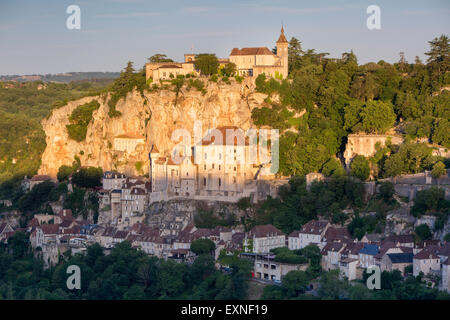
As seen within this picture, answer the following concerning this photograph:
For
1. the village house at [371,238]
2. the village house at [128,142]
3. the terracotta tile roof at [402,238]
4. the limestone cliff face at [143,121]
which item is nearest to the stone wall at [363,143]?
the limestone cliff face at [143,121]

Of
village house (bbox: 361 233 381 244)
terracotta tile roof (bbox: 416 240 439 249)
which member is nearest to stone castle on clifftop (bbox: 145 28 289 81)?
village house (bbox: 361 233 381 244)


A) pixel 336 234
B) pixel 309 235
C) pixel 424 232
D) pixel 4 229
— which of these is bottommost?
pixel 4 229

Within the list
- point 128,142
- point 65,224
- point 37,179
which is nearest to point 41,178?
point 37,179

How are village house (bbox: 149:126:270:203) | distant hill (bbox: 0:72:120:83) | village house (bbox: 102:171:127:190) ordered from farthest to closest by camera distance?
distant hill (bbox: 0:72:120:83)
village house (bbox: 102:171:127:190)
village house (bbox: 149:126:270:203)

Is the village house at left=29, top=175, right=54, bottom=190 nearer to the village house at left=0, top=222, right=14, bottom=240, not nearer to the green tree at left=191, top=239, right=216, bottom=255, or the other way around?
the village house at left=0, top=222, right=14, bottom=240

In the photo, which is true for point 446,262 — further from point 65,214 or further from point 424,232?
point 65,214

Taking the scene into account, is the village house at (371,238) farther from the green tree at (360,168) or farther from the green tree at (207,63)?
the green tree at (207,63)
